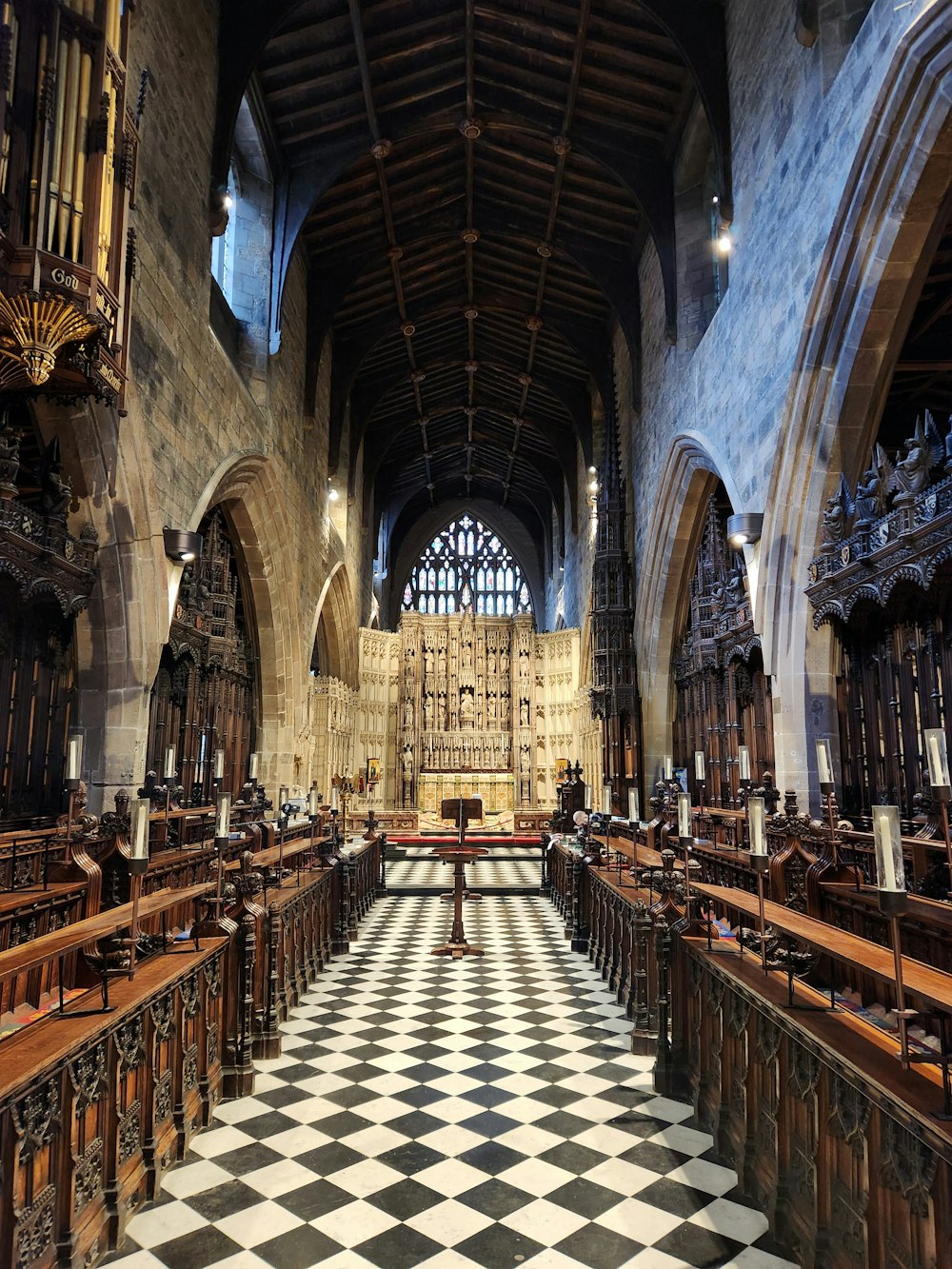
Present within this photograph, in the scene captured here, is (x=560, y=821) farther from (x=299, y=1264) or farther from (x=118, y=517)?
(x=299, y=1264)

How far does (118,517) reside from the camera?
747 cm

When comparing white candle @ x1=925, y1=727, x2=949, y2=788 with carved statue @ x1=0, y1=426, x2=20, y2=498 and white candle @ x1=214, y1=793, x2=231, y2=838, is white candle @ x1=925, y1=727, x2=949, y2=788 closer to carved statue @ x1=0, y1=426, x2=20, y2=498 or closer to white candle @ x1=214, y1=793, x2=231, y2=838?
white candle @ x1=214, y1=793, x2=231, y2=838

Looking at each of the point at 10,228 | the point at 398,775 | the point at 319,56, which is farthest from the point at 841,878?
the point at 398,775

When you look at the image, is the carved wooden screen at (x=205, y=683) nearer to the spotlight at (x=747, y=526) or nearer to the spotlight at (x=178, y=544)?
the spotlight at (x=178, y=544)

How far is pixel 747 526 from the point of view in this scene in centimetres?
838

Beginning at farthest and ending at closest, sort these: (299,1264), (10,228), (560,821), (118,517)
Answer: (560,821) → (118,517) → (10,228) → (299,1264)

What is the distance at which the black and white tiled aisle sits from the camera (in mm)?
2693

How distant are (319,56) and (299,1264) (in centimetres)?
1263

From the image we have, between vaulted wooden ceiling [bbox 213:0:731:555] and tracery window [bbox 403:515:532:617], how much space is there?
895 centimetres

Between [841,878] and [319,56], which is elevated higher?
[319,56]

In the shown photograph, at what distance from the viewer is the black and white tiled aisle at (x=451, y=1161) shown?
2.69 meters

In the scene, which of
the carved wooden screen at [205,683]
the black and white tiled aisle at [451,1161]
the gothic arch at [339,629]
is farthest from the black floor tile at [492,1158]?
the gothic arch at [339,629]

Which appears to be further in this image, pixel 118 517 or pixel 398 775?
pixel 398 775

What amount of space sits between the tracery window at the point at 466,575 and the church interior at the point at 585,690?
11494 millimetres
